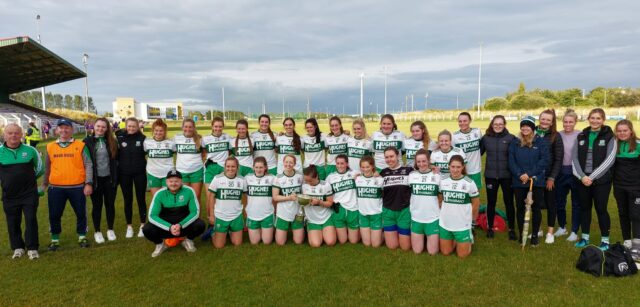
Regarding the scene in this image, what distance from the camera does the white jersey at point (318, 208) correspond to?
574 cm

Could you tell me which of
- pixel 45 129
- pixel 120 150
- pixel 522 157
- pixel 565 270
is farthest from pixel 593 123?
pixel 45 129

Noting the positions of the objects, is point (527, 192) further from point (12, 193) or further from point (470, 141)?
point (12, 193)

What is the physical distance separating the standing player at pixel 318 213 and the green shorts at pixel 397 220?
77cm

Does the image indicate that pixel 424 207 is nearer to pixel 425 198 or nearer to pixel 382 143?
pixel 425 198

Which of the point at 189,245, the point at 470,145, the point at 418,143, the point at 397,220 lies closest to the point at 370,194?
the point at 397,220

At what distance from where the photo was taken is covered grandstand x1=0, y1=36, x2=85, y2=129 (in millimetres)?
26031

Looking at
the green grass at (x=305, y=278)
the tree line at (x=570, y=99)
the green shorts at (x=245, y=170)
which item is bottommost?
the green grass at (x=305, y=278)

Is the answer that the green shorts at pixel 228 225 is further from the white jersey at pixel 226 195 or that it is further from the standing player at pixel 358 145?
the standing player at pixel 358 145

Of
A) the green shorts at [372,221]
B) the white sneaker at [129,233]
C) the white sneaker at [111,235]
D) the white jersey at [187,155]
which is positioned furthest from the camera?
the white jersey at [187,155]

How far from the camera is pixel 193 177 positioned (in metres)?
6.53

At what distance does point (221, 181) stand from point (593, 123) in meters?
5.28

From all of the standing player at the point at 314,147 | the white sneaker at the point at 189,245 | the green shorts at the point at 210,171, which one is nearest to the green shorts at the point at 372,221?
the standing player at the point at 314,147

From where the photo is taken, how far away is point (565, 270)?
471 centimetres

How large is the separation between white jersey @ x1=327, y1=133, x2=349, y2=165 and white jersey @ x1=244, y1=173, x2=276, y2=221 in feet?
4.78
